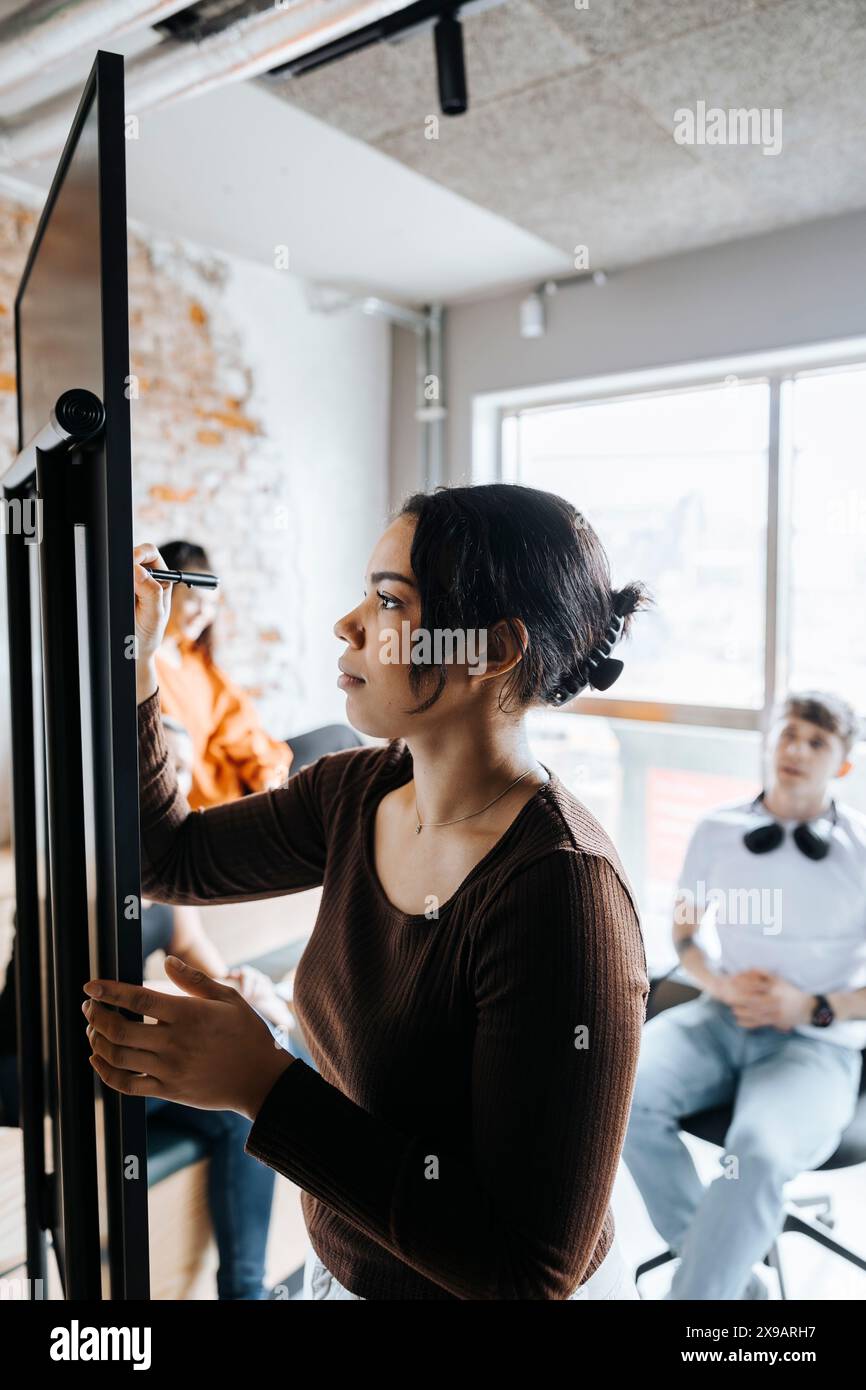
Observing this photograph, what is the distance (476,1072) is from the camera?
771 millimetres

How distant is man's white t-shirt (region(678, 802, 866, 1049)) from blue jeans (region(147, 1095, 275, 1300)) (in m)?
1.17

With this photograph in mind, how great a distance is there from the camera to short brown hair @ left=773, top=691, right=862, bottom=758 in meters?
2.25

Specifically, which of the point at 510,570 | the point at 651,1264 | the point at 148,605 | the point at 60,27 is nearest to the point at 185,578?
the point at 148,605

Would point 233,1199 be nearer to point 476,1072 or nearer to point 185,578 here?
point 476,1072

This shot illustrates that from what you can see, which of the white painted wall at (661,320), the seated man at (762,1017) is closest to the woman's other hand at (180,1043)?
the seated man at (762,1017)

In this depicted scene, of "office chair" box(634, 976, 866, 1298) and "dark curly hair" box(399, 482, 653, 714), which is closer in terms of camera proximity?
"dark curly hair" box(399, 482, 653, 714)

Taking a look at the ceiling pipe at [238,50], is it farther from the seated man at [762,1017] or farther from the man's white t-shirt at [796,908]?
the man's white t-shirt at [796,908]

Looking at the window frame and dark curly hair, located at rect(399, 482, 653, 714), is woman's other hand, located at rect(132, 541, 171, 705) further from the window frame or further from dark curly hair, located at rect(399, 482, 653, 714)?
the window frame

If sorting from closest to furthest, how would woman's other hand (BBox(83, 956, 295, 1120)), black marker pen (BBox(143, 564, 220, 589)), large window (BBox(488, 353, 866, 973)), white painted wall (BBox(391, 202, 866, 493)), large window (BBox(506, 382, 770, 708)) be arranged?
woman's other hand (BBox(83, 956, 295, 1120)) < black marker pen (BBox(143, 564, 220, 589)) < white painted wall (BBox(391, 202, 866, 493)) < large window (BBox(488, 353, 866, 973)) < large window (BBox(506, 382, 770, 708))

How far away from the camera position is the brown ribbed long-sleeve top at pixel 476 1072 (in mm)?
720

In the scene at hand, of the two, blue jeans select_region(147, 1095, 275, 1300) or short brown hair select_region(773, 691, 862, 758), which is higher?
short brown hair select_region(773, 691, 862, 758)

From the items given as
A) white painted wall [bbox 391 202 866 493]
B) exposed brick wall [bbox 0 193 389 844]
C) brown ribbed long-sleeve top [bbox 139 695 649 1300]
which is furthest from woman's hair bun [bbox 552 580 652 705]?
white painted wall [bbox 391 202 866 493]

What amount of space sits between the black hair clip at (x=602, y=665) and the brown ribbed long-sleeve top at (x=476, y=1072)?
12cm
